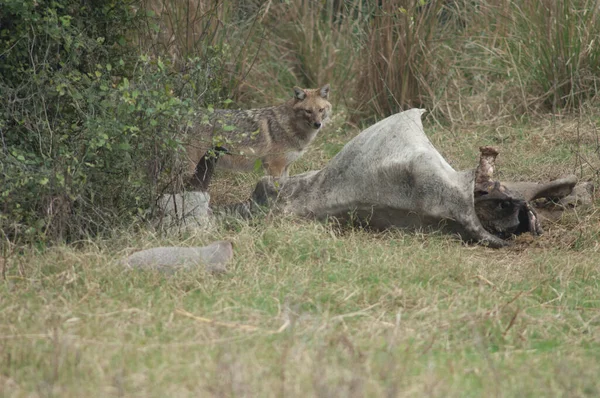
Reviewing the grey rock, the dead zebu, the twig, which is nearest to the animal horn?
the dead zebu

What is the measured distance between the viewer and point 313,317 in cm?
458

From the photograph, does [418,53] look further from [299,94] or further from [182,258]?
[182,258]

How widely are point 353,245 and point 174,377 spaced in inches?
93.1

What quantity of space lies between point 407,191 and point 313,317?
1868 mm

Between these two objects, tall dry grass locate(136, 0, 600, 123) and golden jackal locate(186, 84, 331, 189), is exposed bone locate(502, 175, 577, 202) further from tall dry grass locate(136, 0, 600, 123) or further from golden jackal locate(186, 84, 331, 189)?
tall dry grass locate(136, 0, 600, 123)

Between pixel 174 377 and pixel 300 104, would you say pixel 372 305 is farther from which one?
pixel 300 104

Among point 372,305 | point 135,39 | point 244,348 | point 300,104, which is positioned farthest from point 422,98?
point 244,348

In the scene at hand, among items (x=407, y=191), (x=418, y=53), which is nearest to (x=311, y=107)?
(x=418, y=53)

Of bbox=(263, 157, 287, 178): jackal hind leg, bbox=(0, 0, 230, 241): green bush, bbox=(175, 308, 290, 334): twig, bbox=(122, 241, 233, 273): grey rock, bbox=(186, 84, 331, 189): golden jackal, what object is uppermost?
bbox=(0, 0, 230, 241): green bush

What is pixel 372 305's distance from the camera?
4.80 m

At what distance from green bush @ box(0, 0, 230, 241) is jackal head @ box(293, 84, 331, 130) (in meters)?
2.01

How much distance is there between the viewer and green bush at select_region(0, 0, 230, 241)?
5.78 meters

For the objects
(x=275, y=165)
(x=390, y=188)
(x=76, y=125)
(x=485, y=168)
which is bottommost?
(x=275, y=165)

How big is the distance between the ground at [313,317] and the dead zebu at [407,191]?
148 mm
